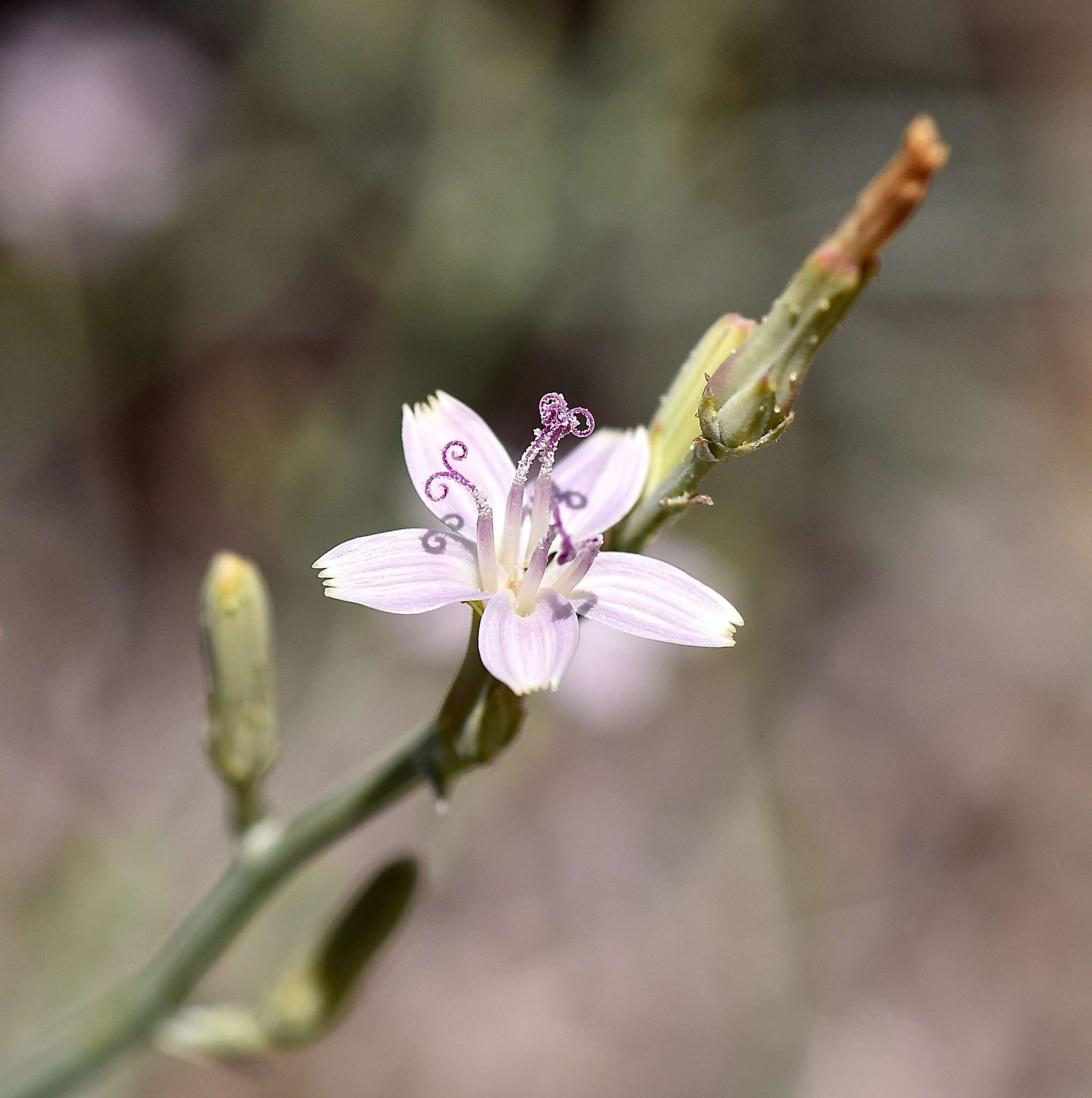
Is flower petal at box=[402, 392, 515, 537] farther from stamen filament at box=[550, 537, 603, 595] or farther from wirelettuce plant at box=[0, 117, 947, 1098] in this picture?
stamen filament at box=[550, 537, 603, 595]

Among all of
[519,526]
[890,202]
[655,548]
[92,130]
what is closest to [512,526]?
[519,526]

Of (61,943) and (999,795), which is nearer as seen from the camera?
(61,943)

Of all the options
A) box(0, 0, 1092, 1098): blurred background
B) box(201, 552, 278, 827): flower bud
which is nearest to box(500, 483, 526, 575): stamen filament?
box(201, 552, 278, 827): flower bud

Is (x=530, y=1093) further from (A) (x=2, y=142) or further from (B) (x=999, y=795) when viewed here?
(A) (x=2, y=142)

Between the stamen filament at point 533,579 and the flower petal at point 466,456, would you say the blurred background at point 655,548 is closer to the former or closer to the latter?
the flower petal at point 466,456

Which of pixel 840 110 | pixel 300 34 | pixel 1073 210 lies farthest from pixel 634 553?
pixel 1073 210

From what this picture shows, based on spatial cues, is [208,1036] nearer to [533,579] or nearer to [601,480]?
[533,579]
